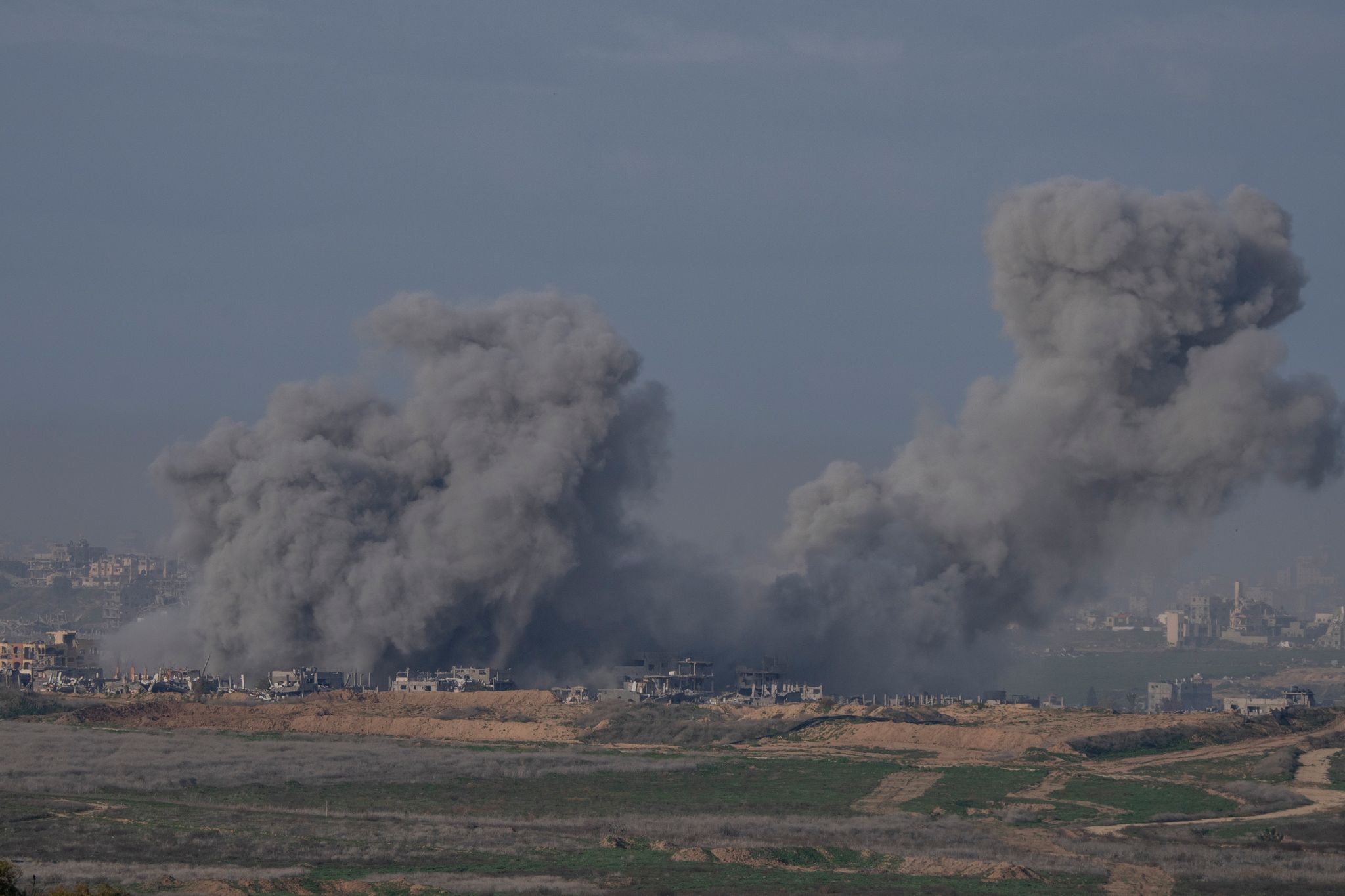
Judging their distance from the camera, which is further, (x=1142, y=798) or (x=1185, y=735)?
(x=1185, y=735)

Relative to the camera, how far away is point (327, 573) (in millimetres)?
90438

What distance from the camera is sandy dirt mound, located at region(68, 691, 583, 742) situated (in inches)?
3159

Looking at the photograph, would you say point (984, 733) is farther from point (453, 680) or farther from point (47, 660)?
point (47, 660)

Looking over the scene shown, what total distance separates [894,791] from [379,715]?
30744 mm

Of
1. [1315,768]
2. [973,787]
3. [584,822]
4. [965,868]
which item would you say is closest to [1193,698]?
[1315,768]

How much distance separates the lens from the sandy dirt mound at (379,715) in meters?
80.2

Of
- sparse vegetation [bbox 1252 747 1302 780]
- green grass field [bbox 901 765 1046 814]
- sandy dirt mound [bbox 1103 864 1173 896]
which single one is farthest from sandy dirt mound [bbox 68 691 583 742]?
sandy dirt mound [bbox 1103 864 1173 896]

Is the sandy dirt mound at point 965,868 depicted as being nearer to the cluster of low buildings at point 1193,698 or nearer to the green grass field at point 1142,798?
the green grass field at point 1142,798

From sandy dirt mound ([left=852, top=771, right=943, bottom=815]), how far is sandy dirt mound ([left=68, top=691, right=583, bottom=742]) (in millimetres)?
19769

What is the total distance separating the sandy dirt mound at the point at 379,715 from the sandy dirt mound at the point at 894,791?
64.9 ft

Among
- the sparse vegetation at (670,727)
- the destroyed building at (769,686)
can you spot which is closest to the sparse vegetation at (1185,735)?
the sparse vegetation at (670,727)

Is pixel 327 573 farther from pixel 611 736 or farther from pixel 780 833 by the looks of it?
pixel 780 833

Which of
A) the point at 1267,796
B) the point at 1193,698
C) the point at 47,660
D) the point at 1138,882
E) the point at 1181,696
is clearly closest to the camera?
the point at 1138,882

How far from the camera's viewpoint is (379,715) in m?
83.1
